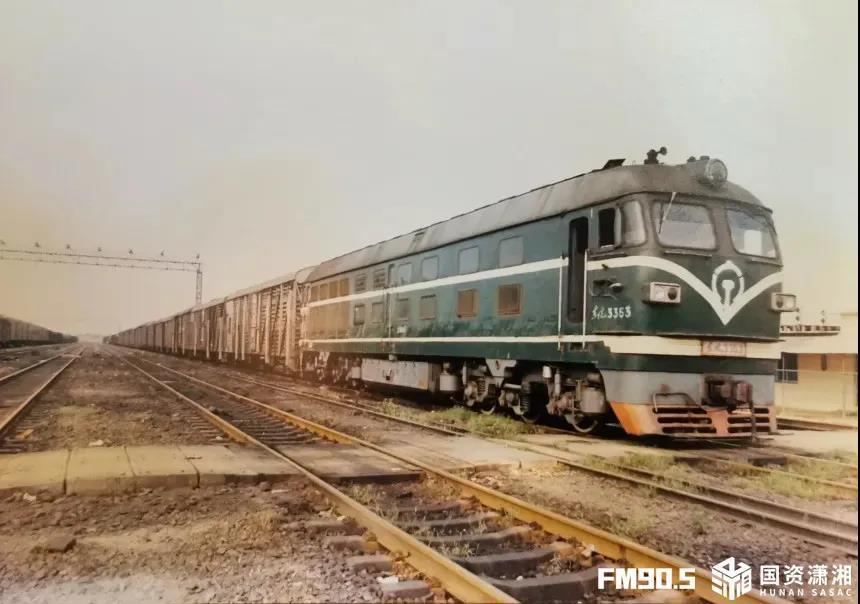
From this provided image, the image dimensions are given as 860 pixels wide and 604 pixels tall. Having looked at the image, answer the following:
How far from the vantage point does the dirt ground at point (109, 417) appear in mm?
8602

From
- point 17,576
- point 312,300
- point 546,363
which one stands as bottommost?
point 17,576

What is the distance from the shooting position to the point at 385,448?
8102mm

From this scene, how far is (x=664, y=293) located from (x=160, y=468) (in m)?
5.41

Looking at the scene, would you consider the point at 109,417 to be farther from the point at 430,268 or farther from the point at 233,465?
the point at 430,268

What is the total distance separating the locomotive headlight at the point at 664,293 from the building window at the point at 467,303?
13.5 feet

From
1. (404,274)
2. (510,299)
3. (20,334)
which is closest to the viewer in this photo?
(510,299)

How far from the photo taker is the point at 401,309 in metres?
13.8

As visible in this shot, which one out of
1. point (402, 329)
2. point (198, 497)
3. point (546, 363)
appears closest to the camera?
point (198, 497)

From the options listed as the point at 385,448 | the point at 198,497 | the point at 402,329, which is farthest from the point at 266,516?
the point at 402,329

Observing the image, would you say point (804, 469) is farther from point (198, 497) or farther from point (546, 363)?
point (198, 497)

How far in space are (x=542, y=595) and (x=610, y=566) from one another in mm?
564

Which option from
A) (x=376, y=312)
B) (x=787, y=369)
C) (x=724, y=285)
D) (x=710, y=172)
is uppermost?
(x=710, y=172)

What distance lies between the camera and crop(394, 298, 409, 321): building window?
13523 millimetres

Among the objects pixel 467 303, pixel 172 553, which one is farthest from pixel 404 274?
pixel 172 553
